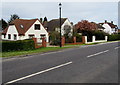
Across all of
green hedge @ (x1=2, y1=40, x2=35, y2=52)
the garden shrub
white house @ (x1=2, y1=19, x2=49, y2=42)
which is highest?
white house @ (x1=2, y1=19, x2=49, y2=42)

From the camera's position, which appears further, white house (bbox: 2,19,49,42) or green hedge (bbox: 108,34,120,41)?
green hedge (bbox: 108,34,120,41)

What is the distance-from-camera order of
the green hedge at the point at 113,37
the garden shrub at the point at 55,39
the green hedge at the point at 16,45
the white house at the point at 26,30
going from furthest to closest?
the green hedge at the point at 113,37, the white house at the point at 26,30, the garden shrub at the point at 55,39, the green hedge at the point at 16,45

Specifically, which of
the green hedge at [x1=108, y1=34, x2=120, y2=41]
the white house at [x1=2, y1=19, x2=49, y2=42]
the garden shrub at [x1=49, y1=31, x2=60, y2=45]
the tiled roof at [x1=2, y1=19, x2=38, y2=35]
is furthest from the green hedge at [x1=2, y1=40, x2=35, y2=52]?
the green hedge at [x1=108, y1=34, x2=120, y2=41]

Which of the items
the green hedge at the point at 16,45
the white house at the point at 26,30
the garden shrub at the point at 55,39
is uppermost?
the white house at the point at 26,30

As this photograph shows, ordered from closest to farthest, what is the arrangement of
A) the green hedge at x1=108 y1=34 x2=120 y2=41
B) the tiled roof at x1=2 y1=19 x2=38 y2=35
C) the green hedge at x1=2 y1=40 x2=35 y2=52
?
the green hedge at x1=2 y1=40 x2=35 y2=52, the tiled roof at x1=2 y1=19 x2=38 y2=35, the green hedge at x1=108 y1=34 x2=120 y2=41

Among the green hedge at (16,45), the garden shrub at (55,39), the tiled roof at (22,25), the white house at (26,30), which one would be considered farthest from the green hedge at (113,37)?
the green hedge at (16,45)

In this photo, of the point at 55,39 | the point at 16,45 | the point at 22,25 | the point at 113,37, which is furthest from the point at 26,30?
the point at 113,37

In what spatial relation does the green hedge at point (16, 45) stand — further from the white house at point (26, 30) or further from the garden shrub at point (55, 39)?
the white house at point (26, 30)

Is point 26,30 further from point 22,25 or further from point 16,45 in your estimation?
point 16,45

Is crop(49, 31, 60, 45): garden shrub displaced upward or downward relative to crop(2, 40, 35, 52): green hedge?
upward

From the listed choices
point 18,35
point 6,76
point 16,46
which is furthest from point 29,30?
point 6,76

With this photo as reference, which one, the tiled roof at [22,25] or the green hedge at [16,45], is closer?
the green hedge at [16,45]

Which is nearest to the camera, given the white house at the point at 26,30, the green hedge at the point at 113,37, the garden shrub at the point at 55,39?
the garden shrub at the point at 55,39

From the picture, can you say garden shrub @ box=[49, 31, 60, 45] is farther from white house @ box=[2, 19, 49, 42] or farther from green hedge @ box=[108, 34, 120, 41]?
green hedge @ box=[108, 34, 120, 41]
